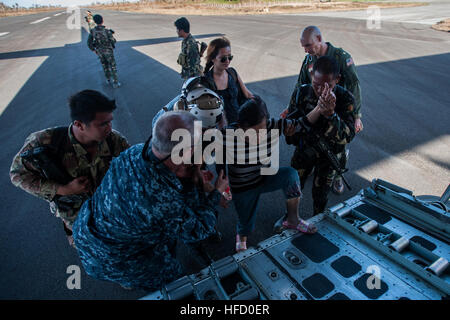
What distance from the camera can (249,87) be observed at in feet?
23.1

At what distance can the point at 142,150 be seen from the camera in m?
1.46

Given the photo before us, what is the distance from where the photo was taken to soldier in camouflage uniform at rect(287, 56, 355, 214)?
7.14 feet

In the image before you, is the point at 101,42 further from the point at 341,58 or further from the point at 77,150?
the point at 341,58

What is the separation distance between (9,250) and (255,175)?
2.93 metres

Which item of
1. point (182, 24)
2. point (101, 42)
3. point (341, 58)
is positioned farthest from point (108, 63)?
point (341, 58)

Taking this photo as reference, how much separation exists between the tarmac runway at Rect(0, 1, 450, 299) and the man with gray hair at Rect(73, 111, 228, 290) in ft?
2.73

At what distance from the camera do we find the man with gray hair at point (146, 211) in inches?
53.9

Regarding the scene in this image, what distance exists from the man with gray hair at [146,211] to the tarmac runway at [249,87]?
831mm

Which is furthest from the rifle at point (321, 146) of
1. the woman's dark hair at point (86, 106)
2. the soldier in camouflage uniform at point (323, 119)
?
the woman's dark hair at point (86, 106)

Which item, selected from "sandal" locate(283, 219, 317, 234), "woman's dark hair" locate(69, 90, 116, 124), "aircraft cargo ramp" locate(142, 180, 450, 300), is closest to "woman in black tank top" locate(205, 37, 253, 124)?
"woman's dark hair" locate(69, 90, 116, 124)

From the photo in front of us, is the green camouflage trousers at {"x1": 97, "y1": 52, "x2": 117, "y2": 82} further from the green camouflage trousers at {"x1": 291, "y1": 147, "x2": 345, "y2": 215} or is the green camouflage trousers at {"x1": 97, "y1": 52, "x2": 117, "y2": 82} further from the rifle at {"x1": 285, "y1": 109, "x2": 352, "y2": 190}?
the rifle at {"x1": 285, "y1": 109, "x2": 352, "y2": 190}

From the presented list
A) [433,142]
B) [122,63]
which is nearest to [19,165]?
[433,142]

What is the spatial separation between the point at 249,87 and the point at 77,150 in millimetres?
5717

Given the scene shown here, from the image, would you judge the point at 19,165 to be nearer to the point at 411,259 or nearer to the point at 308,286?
the point at 308,286
